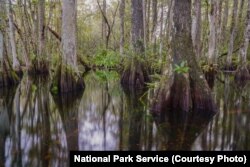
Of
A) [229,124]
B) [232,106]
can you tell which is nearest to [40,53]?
[232,106]

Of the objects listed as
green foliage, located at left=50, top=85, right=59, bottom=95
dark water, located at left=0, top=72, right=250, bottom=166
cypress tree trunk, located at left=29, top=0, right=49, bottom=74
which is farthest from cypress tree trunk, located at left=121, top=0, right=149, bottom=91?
cypress tree trunk, located at left=29, top=0, right=49, bottom=74

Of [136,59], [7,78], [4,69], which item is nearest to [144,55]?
[136,59]

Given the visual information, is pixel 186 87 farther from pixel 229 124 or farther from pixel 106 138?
pixel 106 138

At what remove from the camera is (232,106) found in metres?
7.68

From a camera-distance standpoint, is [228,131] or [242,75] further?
[242,75]

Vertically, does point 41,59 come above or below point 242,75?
above

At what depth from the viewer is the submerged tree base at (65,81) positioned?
9.80 m

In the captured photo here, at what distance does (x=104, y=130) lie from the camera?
5367mm

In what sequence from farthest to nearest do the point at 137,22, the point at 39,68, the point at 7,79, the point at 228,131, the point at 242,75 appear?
the point at 39,68
the point at 242,75
the point at 137,22
the point at 7,79
the point at 228,131

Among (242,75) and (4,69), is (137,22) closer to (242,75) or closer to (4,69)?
(4,69)

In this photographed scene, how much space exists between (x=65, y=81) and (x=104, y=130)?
4.98 meters

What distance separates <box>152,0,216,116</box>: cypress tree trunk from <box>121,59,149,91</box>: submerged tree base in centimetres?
504

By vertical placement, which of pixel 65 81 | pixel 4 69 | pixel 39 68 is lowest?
pixel 39 68

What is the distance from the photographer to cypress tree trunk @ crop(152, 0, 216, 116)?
621cm
